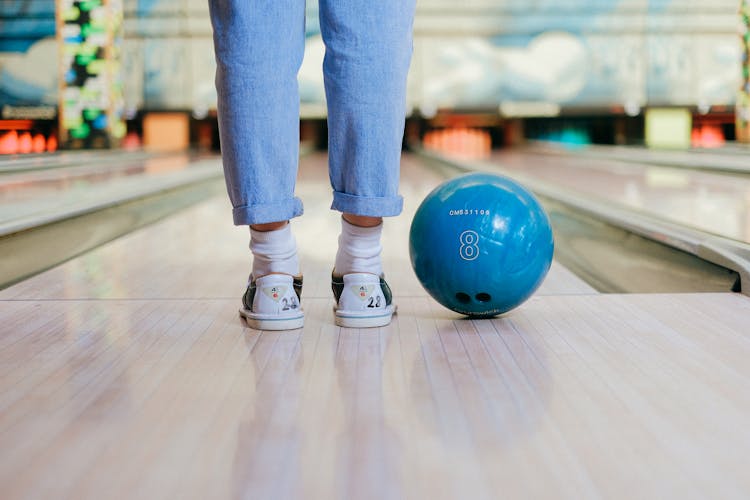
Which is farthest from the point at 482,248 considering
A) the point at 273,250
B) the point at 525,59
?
the point at 525,59

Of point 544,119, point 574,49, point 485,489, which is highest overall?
point 574,49

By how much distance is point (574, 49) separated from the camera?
8.43 metres

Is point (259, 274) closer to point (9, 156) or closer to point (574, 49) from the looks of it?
point (9, 156)

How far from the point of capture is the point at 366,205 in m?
1.02

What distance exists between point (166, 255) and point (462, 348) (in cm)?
100

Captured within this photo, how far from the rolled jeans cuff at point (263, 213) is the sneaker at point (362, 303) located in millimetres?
118

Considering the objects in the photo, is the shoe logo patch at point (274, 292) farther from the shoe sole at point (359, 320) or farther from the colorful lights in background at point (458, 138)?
the colorful lights in background at point (458, 138)

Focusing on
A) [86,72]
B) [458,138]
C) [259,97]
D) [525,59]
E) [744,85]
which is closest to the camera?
[259,97]

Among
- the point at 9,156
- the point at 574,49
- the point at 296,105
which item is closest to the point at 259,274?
the point at 296,105

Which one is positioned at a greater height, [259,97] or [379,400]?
[259,97]

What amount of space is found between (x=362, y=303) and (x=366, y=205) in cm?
12

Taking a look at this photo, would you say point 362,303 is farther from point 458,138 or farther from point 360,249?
point 458,138

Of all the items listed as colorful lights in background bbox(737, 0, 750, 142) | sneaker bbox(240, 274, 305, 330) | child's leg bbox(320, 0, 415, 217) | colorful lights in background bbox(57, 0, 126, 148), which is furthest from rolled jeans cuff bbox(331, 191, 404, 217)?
colorful lights in background bbox(57, 0, 126, 148)

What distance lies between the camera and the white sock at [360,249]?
3.51 feet
